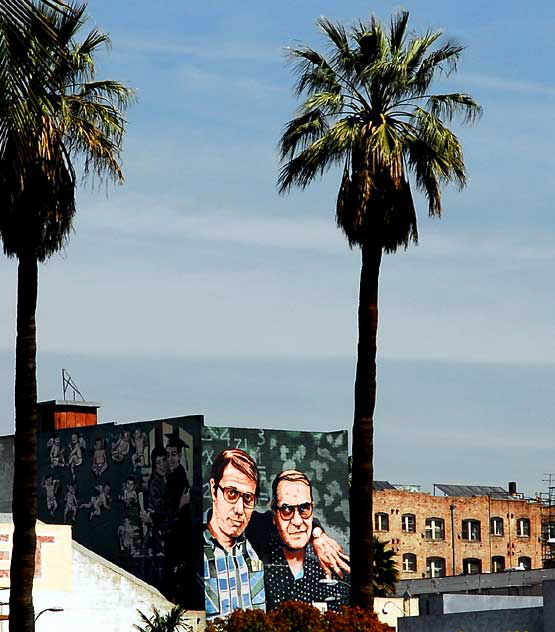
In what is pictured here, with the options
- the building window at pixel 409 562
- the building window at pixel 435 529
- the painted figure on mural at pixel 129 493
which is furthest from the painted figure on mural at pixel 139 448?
the building window at pixel 435 529

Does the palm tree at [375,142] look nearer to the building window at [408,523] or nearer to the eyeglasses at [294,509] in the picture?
the eyeglasses at [294,509]

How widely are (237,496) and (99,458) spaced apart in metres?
8.39

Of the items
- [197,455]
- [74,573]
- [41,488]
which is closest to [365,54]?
[74,573]

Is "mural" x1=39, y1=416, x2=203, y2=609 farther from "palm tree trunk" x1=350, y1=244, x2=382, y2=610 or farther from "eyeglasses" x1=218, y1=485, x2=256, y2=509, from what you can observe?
"palm tree trunk" x1=350, y1=244, x2=382, y2=610

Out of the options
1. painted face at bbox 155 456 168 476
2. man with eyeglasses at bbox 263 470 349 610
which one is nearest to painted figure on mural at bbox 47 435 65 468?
painted face at bbox 155 456 168 476

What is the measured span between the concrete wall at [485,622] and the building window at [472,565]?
227 feet

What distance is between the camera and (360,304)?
1405 inches

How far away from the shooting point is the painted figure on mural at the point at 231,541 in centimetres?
7262

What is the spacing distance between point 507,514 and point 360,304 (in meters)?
83.9

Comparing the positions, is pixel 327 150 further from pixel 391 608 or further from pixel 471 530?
pixel 471 530

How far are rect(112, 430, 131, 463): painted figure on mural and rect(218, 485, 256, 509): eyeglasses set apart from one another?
5832mm

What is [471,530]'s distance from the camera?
114 m

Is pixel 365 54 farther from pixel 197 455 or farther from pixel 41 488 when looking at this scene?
pixel 41 488

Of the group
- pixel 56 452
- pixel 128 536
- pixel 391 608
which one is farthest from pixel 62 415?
pixel 391 608
